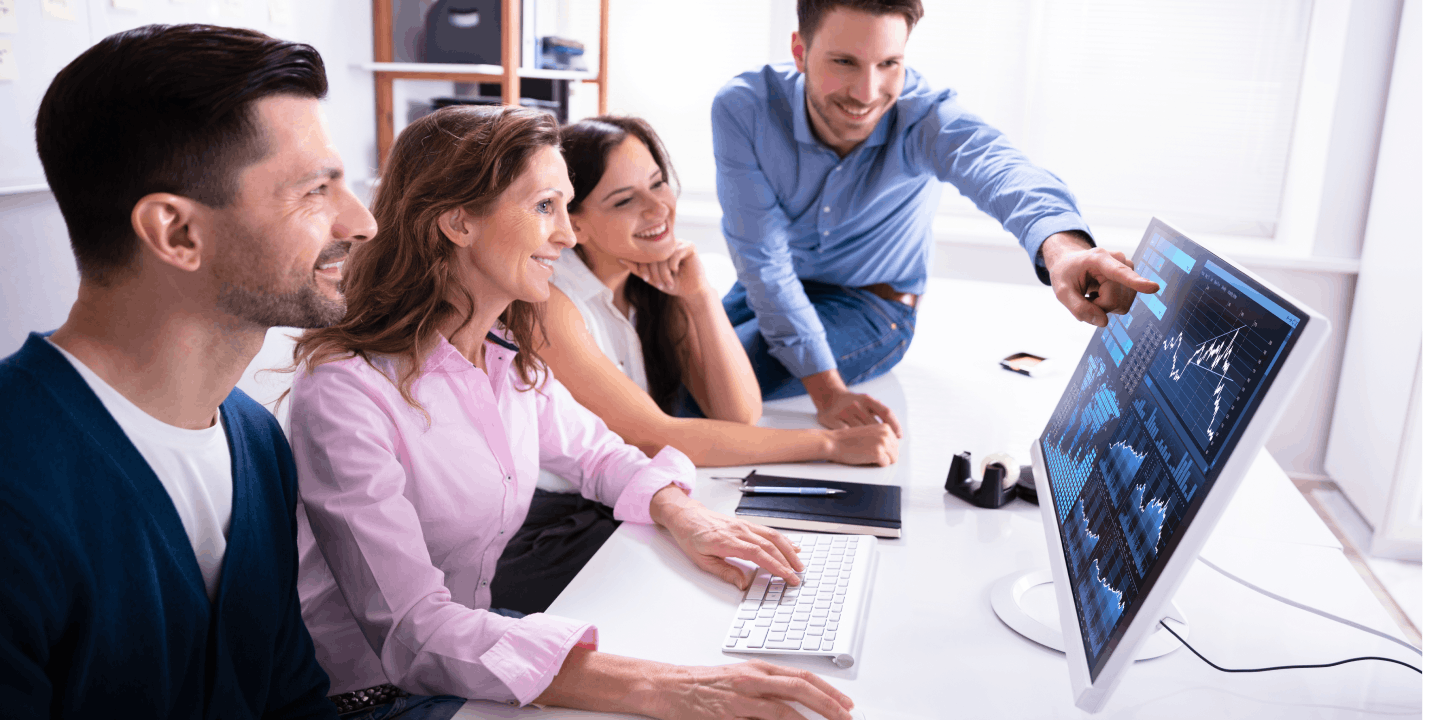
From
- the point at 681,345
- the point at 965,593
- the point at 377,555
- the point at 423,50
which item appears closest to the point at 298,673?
the point at 377,555

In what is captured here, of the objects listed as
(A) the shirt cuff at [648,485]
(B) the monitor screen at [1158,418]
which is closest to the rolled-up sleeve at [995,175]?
(B) the monitor screen at [1158,418]

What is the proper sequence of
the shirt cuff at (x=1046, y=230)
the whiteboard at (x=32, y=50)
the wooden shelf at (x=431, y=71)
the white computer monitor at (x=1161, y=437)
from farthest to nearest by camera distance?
the wooden shelf at (x=431, y=71) < the whiteboard at (x=32, y=50) < the shirt cuff at (x=1046, y=230) < the white computer monitor at (x=1161, y=437)

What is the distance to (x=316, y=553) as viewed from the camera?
3.81ft

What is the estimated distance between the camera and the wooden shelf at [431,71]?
2770 millimetres

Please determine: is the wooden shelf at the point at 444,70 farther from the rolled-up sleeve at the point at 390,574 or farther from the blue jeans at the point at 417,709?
the blue jeans at the point at 417,709

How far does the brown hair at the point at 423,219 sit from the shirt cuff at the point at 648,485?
32 cm

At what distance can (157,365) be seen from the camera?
792mm

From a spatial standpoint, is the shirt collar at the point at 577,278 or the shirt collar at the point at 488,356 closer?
the shirt collar at the point at 488,356

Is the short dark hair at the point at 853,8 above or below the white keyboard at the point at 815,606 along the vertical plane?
above

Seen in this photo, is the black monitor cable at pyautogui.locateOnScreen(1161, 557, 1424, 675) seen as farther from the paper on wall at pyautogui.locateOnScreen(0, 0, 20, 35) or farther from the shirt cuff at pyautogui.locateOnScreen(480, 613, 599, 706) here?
the paper on wall at pyautogui.locateOnScreen(0, 0, 20, 35)

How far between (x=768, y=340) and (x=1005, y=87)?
7.22ft

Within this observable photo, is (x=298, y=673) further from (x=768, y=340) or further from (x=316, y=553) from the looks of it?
(x=768, y=340)

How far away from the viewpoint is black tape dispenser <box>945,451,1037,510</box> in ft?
4.35

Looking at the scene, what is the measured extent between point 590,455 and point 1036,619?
678 mm
